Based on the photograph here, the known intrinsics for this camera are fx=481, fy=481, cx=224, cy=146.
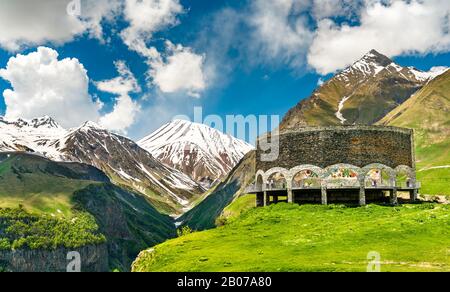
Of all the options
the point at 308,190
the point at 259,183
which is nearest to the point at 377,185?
the point at 308,190

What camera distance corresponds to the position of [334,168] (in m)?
54.6

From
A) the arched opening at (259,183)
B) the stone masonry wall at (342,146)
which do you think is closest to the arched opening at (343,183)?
the stone masonry wall at (342,146)

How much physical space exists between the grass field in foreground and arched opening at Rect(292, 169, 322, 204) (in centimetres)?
570

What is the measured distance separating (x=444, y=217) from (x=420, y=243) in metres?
7.46

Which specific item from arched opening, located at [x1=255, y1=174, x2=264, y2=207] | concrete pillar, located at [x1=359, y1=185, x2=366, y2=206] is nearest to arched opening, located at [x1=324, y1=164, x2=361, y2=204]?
concrete pillar, located at [x1=359, y1=185, x2=366, y2=206]

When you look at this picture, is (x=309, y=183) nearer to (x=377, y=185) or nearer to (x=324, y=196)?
(x=324, y=196)

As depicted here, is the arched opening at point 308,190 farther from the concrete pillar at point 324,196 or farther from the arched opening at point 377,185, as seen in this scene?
the arched opening at point 377,185

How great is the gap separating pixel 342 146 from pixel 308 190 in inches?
A: 259

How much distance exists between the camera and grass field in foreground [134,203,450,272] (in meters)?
28.1

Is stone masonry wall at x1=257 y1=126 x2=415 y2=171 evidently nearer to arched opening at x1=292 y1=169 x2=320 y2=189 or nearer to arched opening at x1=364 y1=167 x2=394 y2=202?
arched opening at x1=364 y1=167 x2=394 y2=202
